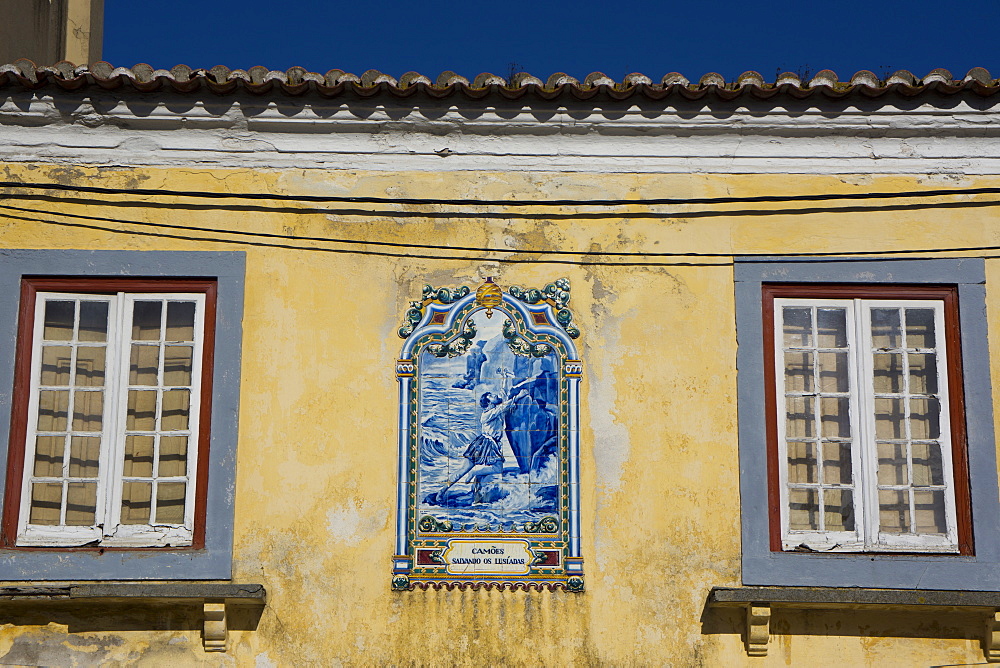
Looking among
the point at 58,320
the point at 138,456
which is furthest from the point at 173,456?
the point at 58,320

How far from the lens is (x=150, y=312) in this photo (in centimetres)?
737

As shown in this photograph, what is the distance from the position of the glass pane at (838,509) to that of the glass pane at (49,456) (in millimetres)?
4805

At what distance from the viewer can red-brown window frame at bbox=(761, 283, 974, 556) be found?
709cm

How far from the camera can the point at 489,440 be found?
7199mm

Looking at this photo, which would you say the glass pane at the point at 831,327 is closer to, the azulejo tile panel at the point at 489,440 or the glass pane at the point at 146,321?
the azulejo tile panel at the point at 489,440

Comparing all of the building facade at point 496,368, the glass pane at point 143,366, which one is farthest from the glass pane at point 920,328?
the glass pane at point 143,366

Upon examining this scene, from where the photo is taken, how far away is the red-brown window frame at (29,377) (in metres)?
7.02

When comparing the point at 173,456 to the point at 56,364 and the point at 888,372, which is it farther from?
the point at 888,372

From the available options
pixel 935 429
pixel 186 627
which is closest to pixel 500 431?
pixel 186 627

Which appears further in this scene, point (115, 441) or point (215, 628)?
point (115, 441)

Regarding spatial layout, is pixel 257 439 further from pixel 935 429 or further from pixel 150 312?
pixel 935 429

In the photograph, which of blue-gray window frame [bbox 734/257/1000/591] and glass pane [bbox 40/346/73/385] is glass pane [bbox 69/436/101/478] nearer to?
glass pane [bbox 40/346/73/385]

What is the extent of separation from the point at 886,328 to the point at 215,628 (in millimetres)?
4600

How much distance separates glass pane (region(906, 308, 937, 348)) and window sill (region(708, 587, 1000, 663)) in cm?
156
